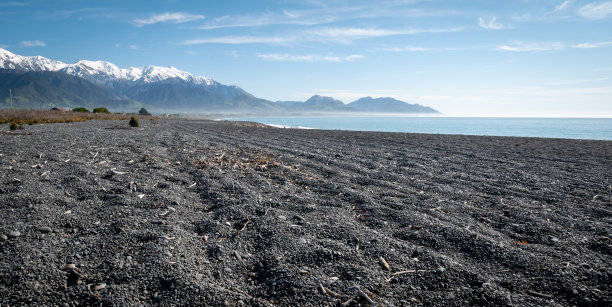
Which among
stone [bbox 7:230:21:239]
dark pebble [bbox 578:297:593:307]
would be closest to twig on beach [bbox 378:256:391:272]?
dark pebble [bbox 578:297:593:307]

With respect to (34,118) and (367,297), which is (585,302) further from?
(34,118)

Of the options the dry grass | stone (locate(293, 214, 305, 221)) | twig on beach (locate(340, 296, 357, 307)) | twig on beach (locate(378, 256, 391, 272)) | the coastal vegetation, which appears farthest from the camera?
the dry grass

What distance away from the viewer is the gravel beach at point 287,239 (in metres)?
3.00

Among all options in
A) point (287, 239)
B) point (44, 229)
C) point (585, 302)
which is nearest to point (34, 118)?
point (44, 229)

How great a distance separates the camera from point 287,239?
13.4ft

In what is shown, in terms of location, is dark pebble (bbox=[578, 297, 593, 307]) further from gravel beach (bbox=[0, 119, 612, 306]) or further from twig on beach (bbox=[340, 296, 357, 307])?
twig on beach (bbox=[340, 296, 357, 307])

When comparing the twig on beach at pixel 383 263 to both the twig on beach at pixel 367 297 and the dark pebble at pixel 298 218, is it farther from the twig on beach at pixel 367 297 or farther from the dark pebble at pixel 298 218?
the dark pebble at pixel 298 218

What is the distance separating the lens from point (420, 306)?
2896mm

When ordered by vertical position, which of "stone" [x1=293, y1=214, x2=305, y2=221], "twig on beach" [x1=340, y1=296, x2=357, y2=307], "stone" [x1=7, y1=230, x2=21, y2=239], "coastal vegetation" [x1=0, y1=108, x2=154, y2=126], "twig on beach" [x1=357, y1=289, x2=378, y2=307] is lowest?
"twig on beach" [x1=340, y1=296, x2=357, y2=307]

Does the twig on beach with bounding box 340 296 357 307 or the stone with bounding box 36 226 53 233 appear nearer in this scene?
the twig on beach with bounding box 340 296 357 307

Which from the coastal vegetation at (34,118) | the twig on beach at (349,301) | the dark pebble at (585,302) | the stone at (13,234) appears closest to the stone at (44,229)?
the stone at (13,234)

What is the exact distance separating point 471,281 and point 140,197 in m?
4.92

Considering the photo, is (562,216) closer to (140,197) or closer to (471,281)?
(471,281)

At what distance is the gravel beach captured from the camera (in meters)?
3.00
